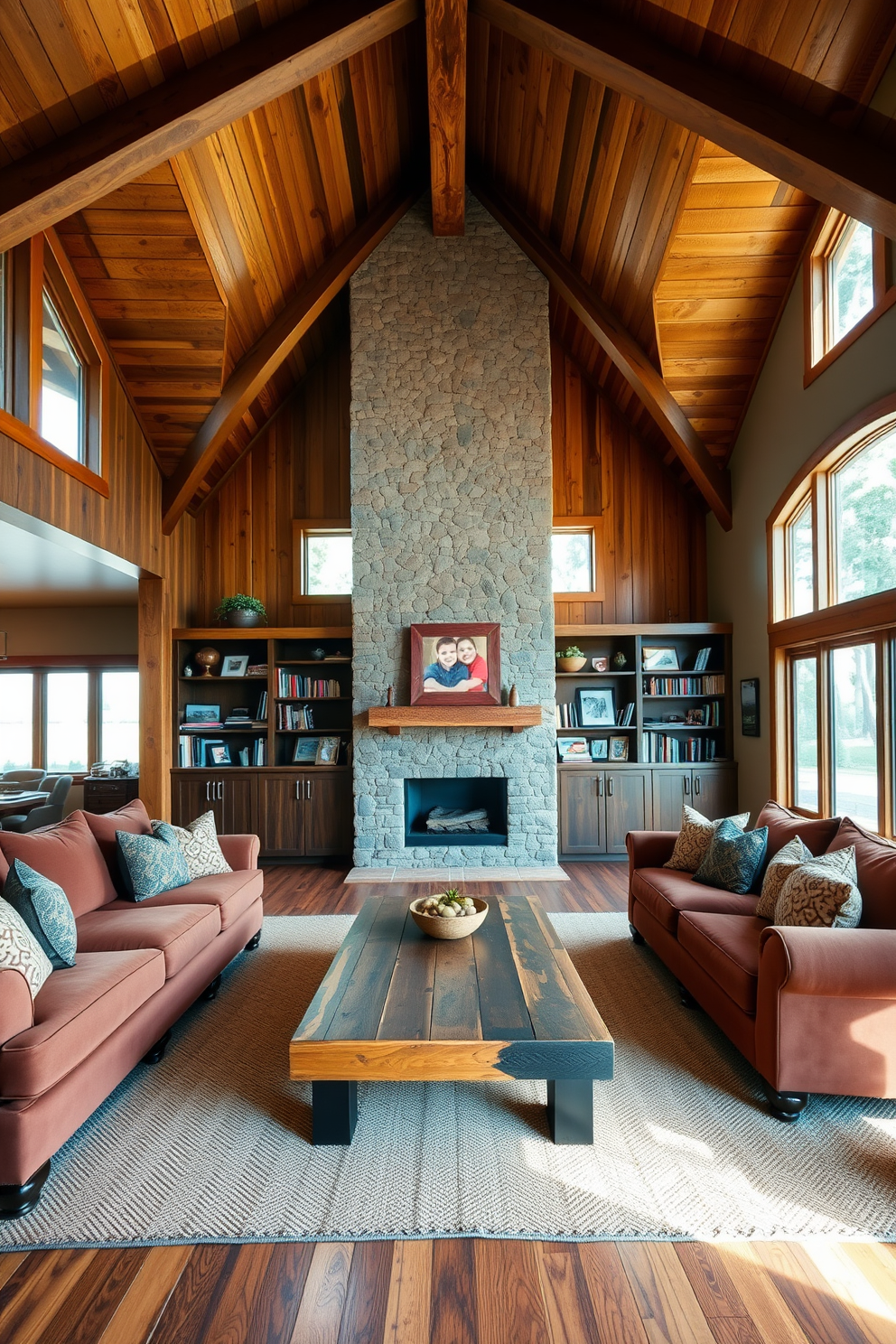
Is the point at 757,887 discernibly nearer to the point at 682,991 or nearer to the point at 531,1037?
the point at 682,991

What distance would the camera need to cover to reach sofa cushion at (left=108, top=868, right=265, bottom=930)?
12.1 ft

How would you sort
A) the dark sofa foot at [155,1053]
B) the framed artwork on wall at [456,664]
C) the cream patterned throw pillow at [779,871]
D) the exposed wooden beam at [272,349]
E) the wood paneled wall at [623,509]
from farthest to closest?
1. the wood paneled wall at [623,509]
2. the framed artwork on wall at [456,664]
3. the exposed wooden beam at [272,349]
4. the cream patterned throw pillow at [779,871]
5. the dark sofa foot at [155,1053]

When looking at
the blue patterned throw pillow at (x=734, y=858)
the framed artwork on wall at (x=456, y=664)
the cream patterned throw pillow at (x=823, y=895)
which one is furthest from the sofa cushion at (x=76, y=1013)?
the framed artwork on wall at (x=456, y=664)

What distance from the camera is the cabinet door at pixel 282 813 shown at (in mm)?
6645

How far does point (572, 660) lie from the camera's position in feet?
22.2

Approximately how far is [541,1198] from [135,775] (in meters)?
6.33

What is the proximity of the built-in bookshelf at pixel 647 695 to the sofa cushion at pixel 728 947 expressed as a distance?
3.34 m

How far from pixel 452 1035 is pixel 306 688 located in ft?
15.7

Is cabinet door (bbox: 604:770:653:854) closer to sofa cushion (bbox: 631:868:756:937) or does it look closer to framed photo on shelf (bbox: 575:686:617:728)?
framed photo on shelf (bbox: 575:686:617:728)

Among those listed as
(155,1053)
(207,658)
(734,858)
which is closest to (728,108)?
(734,858)

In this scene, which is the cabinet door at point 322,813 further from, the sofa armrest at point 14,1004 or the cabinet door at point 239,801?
the sofa armrest at point 14,1004

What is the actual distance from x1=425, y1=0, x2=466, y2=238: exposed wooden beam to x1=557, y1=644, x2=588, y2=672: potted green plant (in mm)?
3791

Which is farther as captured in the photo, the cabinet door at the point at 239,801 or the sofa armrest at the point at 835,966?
the cabinet door at the point at 239,801

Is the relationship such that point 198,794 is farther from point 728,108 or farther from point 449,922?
point 728,108
